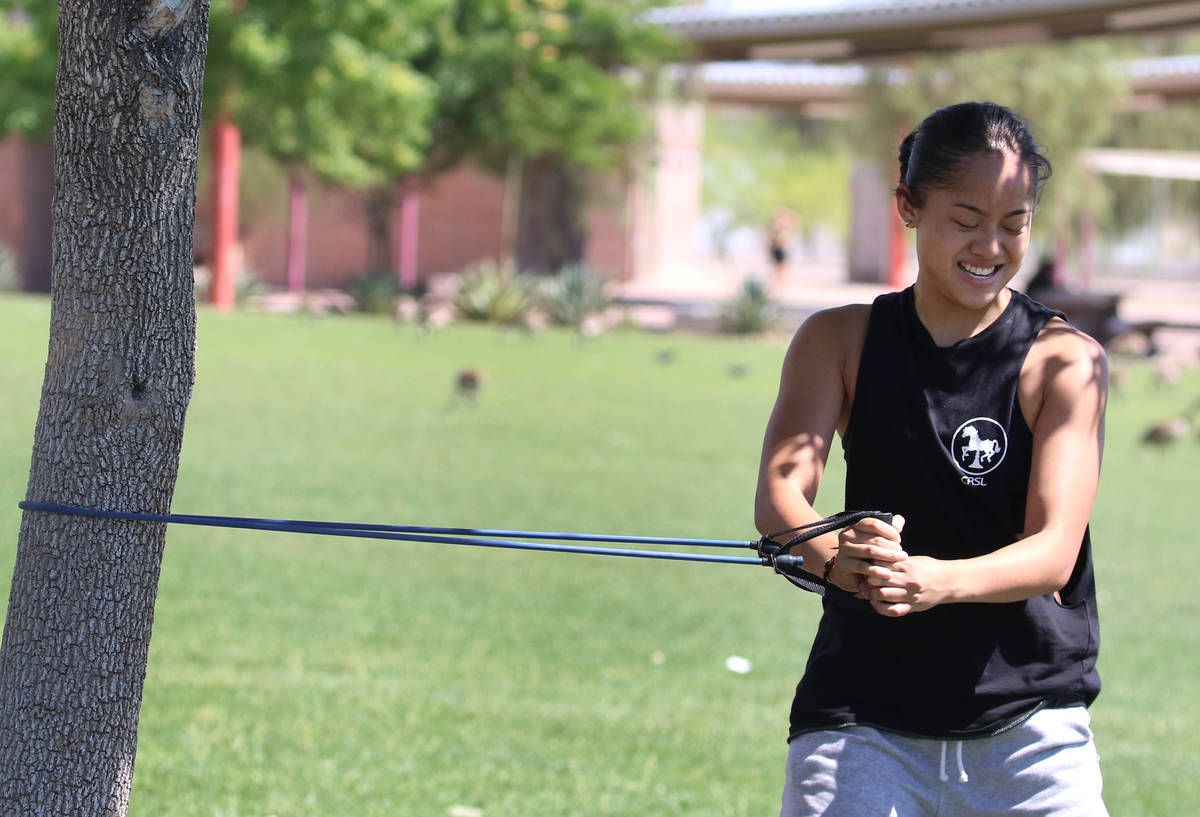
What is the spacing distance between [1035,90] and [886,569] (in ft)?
120

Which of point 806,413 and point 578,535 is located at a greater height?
point 806,413

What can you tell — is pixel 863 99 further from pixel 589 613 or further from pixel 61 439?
pixel 61 439

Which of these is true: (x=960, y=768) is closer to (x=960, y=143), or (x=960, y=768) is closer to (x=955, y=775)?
(x=955, y=775)

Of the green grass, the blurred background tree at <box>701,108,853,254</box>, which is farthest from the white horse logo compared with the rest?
the blurred background tree at <box>701,108,853,254</box>

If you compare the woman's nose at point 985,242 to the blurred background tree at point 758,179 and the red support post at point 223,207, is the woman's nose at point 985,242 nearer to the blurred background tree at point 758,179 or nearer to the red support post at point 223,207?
the red support post at point 223,207

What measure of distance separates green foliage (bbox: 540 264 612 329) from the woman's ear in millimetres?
22970

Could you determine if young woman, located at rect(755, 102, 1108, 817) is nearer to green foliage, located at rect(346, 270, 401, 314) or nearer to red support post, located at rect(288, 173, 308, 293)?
green foliage, located at rect(346, 270, 401, 314)

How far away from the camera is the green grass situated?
471cm

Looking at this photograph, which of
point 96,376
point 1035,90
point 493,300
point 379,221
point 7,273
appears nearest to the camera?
point 96,376

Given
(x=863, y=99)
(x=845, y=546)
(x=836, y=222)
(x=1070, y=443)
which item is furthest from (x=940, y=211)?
(x=836, y=222)

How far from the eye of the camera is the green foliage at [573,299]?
84.6 ft

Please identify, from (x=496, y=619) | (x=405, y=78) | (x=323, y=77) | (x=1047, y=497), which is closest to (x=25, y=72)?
(x=323, y=77)

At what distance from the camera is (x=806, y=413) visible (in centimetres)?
235

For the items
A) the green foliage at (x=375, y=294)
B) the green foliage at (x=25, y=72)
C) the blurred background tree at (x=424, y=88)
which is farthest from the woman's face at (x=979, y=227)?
the green foliage at (x=375, y=294)
